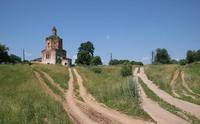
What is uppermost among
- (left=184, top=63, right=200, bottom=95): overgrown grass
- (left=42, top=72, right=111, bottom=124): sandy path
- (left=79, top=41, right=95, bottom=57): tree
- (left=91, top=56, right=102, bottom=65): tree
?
(left=79, top=41, right=95, bottom=57): tree

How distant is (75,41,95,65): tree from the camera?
95.1 m

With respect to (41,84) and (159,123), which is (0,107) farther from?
(41,84)

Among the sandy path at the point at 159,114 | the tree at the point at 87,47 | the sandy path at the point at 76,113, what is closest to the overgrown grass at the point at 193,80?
the sandy path at the point at 159,114

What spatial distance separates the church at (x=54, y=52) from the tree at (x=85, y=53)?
354 cm

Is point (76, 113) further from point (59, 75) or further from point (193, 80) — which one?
point (193, 80)

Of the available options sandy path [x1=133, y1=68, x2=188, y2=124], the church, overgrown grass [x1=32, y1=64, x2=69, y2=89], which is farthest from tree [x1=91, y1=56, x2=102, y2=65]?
sandy path [x1=133, y1=68, x2=188, y2=124]

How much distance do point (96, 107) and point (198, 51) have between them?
73.1 meters

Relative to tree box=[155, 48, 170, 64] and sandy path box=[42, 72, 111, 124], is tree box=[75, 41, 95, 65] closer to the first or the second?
tree box=[155, 48, 170, 64]

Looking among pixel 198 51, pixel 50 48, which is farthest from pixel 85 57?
pixel 198 51

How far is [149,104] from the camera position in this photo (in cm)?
2502

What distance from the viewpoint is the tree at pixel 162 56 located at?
103m

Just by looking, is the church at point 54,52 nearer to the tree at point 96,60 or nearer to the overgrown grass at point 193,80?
the tree at point 96,60

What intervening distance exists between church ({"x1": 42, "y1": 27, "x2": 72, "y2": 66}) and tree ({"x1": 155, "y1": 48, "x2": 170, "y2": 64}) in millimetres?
31910

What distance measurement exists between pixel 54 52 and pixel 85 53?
1036 cm
